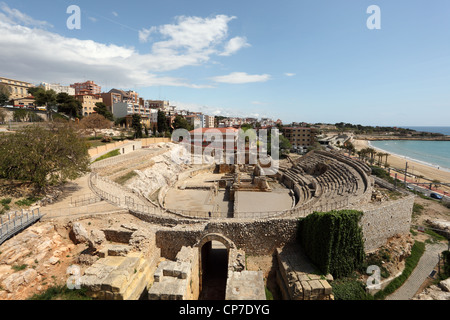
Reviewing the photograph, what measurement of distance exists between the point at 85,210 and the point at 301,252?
1315 cm

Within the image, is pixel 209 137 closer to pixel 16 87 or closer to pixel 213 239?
pixel 213 239

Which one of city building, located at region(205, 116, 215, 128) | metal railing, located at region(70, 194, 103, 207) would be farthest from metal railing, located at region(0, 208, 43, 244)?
city building, located at region(205, 116, 215, 128)

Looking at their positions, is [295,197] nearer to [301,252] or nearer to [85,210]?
[301,252]

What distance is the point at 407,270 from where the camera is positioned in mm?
12898

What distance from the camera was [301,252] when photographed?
1243 centimetres

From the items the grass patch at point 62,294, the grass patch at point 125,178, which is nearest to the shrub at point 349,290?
the grass patch at point 62,294

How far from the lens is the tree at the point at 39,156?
13.7m

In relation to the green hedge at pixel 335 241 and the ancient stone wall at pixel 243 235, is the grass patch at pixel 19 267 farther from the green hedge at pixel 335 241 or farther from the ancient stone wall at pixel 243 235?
the green hedge at pixel 335 241

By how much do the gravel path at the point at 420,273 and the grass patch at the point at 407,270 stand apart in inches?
5.8

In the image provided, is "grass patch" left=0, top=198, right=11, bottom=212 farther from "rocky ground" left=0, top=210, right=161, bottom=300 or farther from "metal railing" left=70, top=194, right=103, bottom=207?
"metal railing" left=70, top=194, right=103, bottom=207

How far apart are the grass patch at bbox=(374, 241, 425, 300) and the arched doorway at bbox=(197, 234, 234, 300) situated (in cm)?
802

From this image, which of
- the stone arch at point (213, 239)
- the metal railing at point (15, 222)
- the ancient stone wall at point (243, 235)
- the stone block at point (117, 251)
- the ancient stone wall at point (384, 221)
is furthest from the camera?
the ancient stone wall at point (384, 221)

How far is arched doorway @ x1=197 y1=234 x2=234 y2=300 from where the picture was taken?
12.5m
